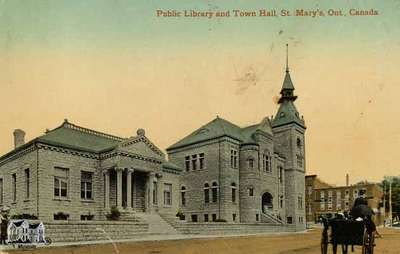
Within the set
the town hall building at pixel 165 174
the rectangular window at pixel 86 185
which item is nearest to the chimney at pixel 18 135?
the town hall building at pixel 165 174

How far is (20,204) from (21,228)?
5.15 meters

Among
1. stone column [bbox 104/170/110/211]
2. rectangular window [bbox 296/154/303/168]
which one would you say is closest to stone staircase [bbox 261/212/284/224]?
rectangular window [bbox 296/154/303/168]

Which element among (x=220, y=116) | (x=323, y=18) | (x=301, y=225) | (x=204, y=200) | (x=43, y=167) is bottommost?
(x=301, y=225)

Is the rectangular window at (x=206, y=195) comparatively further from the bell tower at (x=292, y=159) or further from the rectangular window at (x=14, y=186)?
the rectangular window at (x=14, y=186)

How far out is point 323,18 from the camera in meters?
8.13

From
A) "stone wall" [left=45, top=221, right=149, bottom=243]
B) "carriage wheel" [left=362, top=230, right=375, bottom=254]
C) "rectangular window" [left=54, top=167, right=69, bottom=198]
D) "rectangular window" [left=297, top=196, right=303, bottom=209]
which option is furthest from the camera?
"rectangular window" [left=297, top=196, right=303, bottom=209]

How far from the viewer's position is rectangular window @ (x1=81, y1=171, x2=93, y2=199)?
14938 millimetres

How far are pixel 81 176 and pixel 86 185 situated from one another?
0.33m

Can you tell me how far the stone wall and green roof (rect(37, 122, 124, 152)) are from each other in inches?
88.8

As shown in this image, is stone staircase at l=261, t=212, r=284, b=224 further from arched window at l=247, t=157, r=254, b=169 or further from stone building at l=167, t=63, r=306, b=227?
arched window at l=247, t=157, r=254, b=169

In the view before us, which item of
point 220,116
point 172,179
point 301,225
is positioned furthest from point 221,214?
point 220,116

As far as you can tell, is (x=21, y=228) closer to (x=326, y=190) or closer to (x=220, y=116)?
(x=220, y=116)

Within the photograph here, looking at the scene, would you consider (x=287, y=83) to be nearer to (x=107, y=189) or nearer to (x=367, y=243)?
(x=367, y=243)

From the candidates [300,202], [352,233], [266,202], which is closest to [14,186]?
[352,233]
